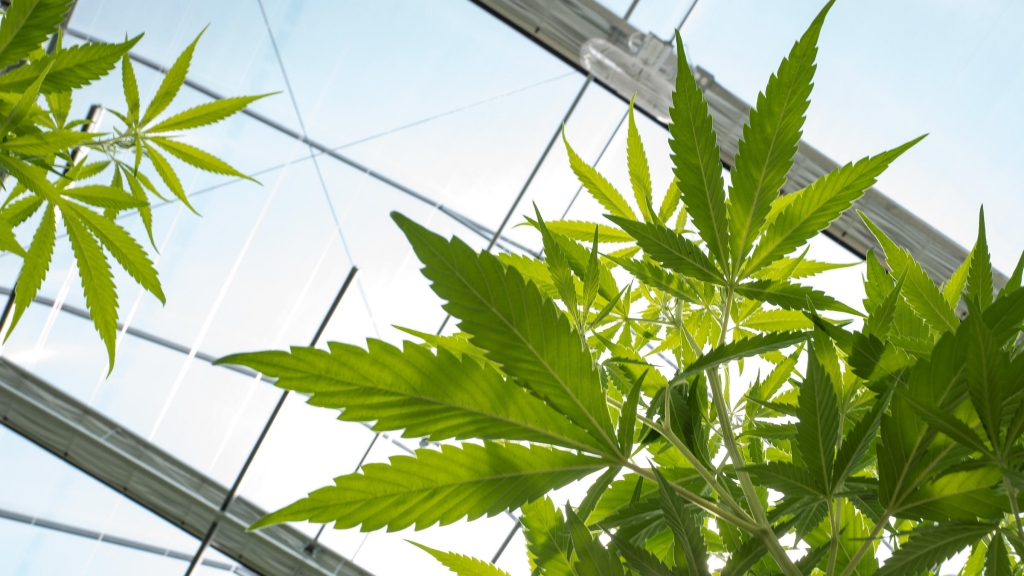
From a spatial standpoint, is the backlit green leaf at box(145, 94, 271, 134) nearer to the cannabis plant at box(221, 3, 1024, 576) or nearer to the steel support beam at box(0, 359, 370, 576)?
the cannabis plant at box(221, 3, 1024, 576)

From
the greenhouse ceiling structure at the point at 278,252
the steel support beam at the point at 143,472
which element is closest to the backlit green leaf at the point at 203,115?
the greenhouse ceiling structure at the point at 278,252

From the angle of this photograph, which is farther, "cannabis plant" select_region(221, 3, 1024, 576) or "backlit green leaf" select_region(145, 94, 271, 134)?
"backlit green leaf" select_region(145, 94, 271, 134)

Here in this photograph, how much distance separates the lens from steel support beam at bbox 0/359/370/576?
20.0ft

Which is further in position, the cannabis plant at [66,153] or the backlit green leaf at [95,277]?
the backlit green leaf at [95,277]

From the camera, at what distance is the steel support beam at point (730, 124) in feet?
14.2

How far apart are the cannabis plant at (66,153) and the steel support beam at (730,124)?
3.30 metres

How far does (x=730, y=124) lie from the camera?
434 centimetres

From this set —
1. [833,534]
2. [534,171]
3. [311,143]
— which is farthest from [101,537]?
[833,534]

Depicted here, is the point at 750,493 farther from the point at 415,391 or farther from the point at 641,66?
the point at 641,66

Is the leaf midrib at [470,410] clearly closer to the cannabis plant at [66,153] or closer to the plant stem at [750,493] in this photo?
the plant stem at [750,493]

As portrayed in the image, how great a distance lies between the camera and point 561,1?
4410mm

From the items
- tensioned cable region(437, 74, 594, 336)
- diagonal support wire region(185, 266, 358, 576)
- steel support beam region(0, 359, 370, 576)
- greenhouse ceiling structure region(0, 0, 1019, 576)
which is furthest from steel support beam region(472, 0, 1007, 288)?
steel support beam region(0, 359, 370, 576)

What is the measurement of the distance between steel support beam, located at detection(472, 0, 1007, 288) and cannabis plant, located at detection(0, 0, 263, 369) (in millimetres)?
3298

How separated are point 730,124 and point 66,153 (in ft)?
12.7
